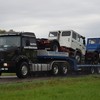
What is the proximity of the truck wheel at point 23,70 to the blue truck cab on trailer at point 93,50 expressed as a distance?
30.1 ft

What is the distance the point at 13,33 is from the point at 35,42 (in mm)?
1801

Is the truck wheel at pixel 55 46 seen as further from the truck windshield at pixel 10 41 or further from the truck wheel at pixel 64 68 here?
the truck windshield at pixel 10 41

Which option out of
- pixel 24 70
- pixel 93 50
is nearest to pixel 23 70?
pixel 24 70

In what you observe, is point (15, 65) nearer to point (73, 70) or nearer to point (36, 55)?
point (36, 55)

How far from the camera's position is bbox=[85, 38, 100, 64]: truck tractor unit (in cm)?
3425

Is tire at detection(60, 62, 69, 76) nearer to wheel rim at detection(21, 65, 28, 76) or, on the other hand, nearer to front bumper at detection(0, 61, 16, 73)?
wheel rim at detection(21, 65, 28, 76)

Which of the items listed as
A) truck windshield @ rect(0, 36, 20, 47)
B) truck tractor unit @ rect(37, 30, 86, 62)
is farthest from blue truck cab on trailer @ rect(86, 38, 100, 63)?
truck windshield @ rect(0, 36, 20, 47)

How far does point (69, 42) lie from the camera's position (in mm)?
31031

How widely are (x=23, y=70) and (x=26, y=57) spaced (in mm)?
921

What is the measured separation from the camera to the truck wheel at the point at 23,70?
25578 mm

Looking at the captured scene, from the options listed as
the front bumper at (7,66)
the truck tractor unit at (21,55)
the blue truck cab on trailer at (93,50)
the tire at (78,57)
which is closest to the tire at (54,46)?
the truck tractor unit at (21,55)

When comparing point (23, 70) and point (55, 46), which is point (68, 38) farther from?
point (23, 70)

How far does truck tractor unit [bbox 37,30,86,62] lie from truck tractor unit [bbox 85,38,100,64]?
1.55m

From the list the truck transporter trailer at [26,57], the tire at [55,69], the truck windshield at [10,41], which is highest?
the truck windshield at [10,41]
